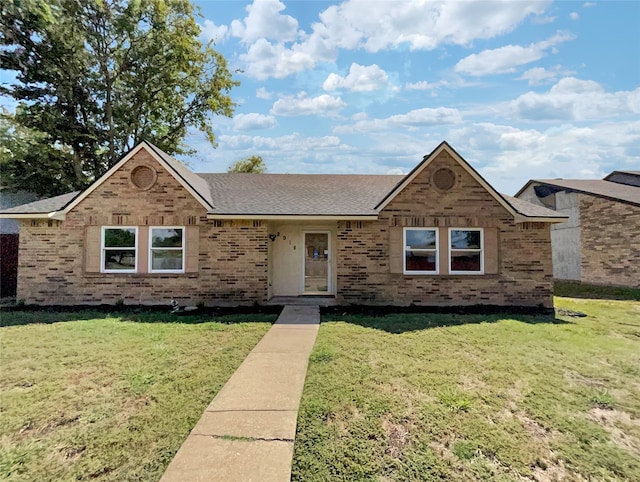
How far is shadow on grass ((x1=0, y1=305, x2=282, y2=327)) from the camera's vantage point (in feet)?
29.6

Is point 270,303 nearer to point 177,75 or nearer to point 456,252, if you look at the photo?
point 456,252

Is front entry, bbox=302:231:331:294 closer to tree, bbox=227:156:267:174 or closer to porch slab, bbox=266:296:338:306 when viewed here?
porch slab, bbox=266:296:338:306

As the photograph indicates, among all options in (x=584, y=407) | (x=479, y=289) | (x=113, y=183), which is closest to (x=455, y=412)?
(x=584, y=407)

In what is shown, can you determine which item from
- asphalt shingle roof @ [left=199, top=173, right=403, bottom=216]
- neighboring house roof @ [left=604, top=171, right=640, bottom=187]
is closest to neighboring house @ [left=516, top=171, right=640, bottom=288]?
neighboring house roof @ [left=604, top=171, right=640, bottom=187]

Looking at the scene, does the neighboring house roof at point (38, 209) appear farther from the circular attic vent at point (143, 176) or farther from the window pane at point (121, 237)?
the circular attic vent at point (143, 176)

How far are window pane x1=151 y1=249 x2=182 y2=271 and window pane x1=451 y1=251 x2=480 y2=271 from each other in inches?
338

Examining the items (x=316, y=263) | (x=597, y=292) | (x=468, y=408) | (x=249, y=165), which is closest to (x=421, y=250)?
(x=316, y=263)

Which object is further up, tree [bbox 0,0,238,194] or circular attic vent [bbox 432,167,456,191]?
tree [bbox 0,0,238,194]

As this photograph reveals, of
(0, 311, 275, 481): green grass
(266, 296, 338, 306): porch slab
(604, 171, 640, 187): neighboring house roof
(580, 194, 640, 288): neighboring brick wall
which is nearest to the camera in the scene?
(0, 311, 275, 481): green grass

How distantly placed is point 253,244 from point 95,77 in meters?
17.6

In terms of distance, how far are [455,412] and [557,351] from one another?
12.2ft

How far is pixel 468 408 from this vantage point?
449 cm

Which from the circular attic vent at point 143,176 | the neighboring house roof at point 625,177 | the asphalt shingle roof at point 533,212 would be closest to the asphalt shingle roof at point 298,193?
the circular attic vent at point 143,176

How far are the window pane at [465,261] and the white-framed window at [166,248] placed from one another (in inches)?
335
